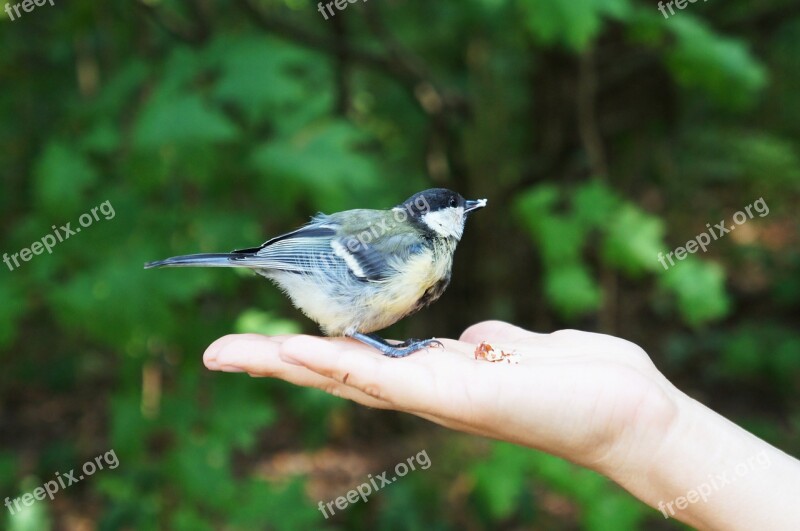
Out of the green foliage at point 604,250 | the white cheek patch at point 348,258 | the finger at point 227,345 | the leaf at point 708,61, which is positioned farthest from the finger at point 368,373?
the leaf at point 708,61

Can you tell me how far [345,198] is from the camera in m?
2.56

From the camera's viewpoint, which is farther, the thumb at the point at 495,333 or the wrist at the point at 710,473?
the thumb at the point at 495,333

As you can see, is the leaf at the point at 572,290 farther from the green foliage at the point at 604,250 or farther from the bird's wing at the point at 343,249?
the bird's wing at the point at 343,249

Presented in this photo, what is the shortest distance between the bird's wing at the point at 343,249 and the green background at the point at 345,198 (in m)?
0.28

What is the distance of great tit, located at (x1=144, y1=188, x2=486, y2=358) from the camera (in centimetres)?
186

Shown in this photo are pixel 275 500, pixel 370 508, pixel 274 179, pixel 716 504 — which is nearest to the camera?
pixel 716 504

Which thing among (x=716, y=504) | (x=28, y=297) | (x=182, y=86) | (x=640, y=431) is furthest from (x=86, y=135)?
(x=716, y=504)

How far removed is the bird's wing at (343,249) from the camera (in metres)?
1.88

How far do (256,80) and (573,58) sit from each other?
1.88 meters

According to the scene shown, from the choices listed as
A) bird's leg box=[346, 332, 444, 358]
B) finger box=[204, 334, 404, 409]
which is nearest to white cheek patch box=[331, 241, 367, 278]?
bird's leg box=[346, 332, 444, 358]

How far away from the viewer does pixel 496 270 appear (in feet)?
12.9

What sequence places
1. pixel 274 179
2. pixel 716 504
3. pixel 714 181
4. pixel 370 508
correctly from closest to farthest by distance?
pixel 716 504
pixel 274 179
pixel 370 508
pixel 714 181

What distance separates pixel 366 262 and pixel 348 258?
2.2 inches

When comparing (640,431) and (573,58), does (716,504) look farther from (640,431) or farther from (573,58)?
(573,58)
